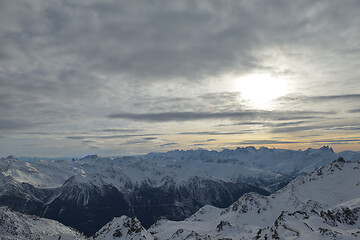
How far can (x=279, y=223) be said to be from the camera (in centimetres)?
12700

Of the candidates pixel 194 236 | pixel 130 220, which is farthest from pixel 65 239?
pixel 194 236

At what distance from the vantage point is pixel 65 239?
186m

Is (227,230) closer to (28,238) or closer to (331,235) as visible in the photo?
(331,235)

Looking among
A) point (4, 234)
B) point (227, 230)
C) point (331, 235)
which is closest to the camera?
point (331, 235)

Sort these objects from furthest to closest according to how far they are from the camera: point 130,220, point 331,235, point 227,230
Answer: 1. point 227,230
2. point 130,220
3. point 331,235

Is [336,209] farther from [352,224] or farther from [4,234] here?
[4,234]

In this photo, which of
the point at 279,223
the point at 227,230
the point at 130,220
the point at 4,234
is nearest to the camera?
the point at 279,223

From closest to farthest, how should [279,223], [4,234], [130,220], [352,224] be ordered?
[279,223], [352,224], [130,220], [4,234]

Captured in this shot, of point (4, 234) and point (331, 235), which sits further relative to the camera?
point (4, 234)

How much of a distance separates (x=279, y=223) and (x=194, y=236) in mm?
60132

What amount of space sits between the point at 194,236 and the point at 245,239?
32295 mm

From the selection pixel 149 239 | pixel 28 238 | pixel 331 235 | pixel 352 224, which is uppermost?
pixel 331 235

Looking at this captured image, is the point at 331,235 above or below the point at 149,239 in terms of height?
above

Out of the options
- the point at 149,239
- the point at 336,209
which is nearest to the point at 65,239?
the point at 149,239
